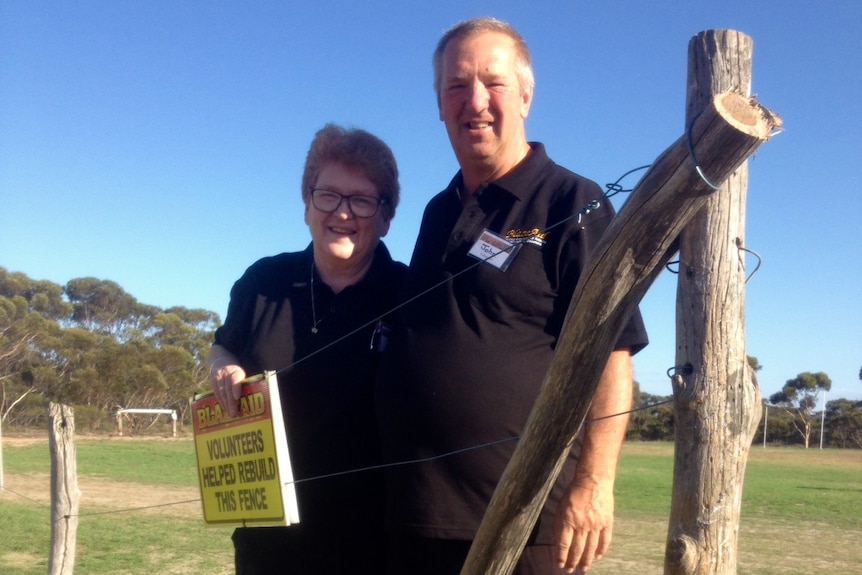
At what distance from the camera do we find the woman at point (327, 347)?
2885mm

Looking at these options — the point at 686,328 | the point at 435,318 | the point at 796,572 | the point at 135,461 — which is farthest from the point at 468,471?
the point at 135,461

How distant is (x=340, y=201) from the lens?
3016 mm

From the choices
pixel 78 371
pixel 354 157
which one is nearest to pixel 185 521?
pixel 354 157

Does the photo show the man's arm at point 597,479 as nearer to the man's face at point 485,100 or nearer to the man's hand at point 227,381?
the man's face at point 485,100

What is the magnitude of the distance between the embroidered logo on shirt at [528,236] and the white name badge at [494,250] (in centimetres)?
2

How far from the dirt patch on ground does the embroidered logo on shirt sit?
13.0 meters

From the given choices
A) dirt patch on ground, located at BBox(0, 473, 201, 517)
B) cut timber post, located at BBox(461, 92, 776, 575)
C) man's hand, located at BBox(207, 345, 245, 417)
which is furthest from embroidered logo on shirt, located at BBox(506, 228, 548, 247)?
dirt patch on ground, located at BBox(0, 473, 201, 517)

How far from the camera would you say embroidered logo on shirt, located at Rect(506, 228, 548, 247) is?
2294 millimetres

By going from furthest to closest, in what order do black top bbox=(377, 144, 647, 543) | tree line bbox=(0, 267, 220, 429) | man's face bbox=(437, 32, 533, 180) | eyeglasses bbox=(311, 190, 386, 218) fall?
tree line bbox=(0, 267, 220, 429)
eyeglasses bbox=(311, 190, 386, 218)
man's face bbox=(437, 32, 533, 180)
black top bbox=(377, 144, 647, 543)

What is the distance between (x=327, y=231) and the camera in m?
3.03

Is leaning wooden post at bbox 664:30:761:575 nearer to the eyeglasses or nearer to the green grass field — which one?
the eyeglasses

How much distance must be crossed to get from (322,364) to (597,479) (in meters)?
1.17

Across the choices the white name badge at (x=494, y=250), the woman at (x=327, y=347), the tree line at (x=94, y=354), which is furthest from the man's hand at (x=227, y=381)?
the tree line at (x=94, y=354)

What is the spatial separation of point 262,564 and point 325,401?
655 millimetres
